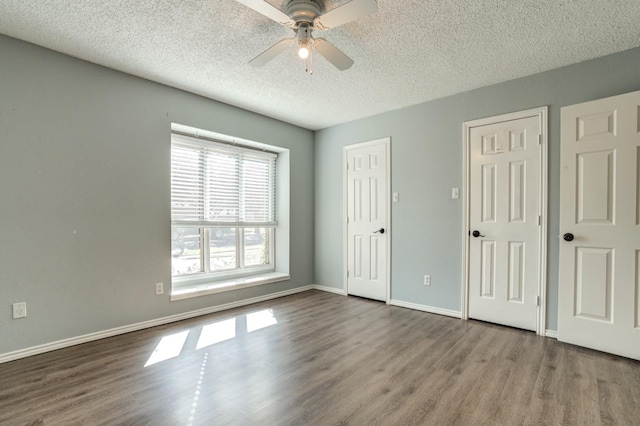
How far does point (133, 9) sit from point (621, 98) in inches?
152

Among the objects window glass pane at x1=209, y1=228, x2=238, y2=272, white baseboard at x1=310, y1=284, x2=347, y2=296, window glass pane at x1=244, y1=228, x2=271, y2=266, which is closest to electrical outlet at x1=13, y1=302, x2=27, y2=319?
window glass pane at x1=209, y1=228, x2=238, y2=272

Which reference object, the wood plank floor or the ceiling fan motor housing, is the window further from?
the ceiling fan motor housing

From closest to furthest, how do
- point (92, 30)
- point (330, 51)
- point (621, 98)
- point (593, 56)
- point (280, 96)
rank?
point (330, 51) → point (92, 30) → point (621, 98) → point (593, 56) → point (280, 96)

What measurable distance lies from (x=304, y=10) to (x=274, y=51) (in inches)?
15.0

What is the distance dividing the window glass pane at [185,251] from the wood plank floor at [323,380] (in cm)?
78

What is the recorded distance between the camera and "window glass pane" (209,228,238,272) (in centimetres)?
408

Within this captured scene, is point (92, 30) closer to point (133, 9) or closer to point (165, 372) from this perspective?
point (133, 9)

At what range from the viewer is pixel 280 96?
145 inches

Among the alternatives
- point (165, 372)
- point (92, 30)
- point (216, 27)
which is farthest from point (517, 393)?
point (92, 30)

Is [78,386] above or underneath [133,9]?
underneath

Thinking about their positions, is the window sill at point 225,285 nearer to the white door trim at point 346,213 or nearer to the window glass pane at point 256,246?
the window glass pane at point 256,246

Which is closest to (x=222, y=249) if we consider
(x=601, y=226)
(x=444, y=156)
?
(x=444, y=156)

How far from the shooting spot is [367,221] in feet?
14.7

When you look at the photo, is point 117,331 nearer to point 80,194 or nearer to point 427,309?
point 80,194
